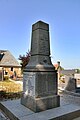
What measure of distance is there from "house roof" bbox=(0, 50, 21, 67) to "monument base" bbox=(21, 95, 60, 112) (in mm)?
24512

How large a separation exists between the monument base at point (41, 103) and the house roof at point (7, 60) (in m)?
24.5

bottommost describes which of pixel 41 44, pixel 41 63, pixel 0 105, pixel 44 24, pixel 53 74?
pixel 0 105

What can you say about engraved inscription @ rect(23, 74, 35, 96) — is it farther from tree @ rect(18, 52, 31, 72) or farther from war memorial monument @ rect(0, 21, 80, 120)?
tree @ rect(18, 52, 31, 72)

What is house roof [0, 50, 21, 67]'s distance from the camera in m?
29.9

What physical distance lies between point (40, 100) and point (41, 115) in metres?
0.59

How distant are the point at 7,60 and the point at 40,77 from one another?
26.1m

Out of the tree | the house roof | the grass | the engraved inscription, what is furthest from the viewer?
the tree

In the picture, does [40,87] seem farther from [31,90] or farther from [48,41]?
[48,41]

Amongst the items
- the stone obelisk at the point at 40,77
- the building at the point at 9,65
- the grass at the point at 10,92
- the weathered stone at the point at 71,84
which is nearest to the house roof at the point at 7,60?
the building at the point at 9,65

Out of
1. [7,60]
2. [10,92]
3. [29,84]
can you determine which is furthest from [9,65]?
[29,84]

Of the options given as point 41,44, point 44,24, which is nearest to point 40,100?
point 41,44

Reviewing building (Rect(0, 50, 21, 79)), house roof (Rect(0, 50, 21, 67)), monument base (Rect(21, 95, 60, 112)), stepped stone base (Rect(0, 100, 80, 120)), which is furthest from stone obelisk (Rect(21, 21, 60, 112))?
house roof (Rect(0, 50, 21, 67))

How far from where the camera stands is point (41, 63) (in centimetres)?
589

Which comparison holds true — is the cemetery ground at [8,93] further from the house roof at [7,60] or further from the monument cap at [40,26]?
the house roof at [7,60]
